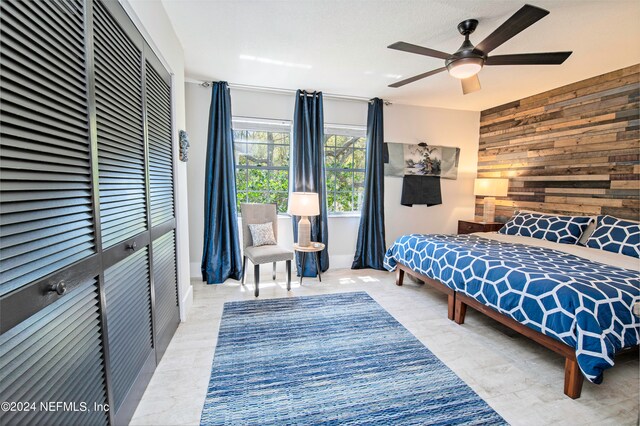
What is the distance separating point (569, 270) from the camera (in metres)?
2.11

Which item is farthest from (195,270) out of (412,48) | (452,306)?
(412,48)

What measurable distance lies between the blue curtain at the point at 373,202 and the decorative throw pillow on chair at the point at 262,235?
1415 millimetres

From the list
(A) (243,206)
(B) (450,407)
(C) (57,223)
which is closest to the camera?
(C) (57,223)

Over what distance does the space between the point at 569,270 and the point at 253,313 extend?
2685 mm

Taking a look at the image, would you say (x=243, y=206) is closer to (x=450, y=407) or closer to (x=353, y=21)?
(x=353, y=21)

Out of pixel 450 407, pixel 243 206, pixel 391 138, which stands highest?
pixel 391 138

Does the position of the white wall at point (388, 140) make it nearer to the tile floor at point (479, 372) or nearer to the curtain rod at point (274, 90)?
the curtain rod at point (274, 90)

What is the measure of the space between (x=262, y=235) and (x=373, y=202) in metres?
1.78

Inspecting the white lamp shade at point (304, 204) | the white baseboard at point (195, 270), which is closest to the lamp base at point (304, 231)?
the white lamp shade at point (304, 204)

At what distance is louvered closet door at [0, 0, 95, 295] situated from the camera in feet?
2.38

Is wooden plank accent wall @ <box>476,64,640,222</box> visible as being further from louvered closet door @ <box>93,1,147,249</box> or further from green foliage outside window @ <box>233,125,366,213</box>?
louvered closet door @ <box>93,1,147,249</box>

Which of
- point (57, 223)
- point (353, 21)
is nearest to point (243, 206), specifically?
point (353, 21)

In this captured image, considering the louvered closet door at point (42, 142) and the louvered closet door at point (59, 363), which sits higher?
the louvered closet door at point (42, 142)

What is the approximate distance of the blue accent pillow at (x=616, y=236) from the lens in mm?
2643
